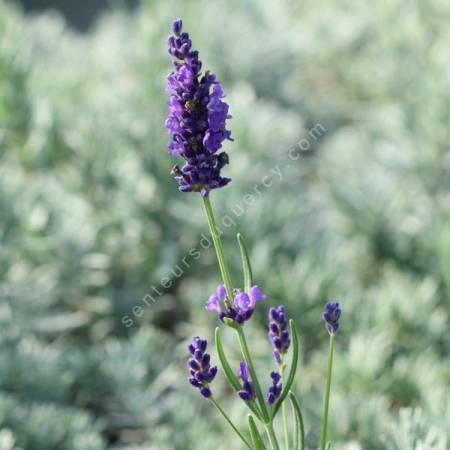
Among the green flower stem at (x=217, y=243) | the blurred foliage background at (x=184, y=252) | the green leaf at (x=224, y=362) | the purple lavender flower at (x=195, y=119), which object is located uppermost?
the blurred foliage background at (x=184, y=252)

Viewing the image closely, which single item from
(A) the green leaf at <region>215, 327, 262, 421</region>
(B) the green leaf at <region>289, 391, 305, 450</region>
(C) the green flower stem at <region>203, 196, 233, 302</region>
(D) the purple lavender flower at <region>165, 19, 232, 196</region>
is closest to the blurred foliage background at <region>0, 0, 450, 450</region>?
(B) the green leaf at <region>289, 391, 305, 450</region>

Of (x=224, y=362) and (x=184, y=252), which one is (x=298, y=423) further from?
(x=184, y=252)

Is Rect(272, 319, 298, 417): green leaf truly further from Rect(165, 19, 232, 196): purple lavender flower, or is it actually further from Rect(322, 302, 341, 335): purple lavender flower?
Rect(165, 19, 232, 196): purple lavender flower

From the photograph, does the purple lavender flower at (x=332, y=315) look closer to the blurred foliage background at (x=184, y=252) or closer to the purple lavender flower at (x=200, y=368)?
the purple lavender flower at (x=200, y=368)

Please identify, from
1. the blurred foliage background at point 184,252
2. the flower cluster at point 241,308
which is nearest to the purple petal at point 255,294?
the flower cluster at point 241,308

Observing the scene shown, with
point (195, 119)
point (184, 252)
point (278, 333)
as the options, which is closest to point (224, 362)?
point (278, 333)

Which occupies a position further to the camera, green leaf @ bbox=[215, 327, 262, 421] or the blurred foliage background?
the blurred foliage background

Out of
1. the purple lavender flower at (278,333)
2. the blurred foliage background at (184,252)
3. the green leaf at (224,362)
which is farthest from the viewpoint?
the blurred foliage background at (184,252)
